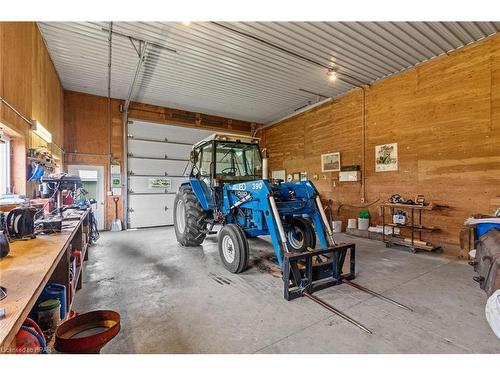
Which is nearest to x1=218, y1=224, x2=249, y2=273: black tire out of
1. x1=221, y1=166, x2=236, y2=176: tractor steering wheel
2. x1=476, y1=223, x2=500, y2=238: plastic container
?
x1=221, y1=166, x2=236, y2=176: tractor steering wheel

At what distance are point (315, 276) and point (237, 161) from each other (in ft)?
8.94

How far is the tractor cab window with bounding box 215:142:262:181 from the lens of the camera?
15.3ft

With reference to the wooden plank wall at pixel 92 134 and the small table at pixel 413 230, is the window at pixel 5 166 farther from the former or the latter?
the small table at pixel 413 230

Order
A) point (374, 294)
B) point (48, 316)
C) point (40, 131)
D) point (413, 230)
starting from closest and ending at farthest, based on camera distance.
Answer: point (48, 316)
point (374, 294)
point (40, 131)
point (413, 230)

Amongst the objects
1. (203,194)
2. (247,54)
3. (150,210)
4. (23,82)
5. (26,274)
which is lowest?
(150,210)

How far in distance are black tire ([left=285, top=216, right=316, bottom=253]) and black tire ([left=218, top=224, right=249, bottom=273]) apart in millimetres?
1000

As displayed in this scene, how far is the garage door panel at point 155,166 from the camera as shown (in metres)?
8.02

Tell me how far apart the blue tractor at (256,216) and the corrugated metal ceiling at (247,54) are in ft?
6.38

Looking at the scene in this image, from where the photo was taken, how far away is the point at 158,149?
8.41m

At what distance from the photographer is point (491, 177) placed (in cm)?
425

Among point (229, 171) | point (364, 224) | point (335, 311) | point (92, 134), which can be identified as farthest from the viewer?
point (92, 134)

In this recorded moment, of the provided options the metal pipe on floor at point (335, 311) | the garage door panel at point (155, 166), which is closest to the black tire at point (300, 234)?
the metal pipe on floor at point (335, 311)

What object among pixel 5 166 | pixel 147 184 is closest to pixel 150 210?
pixel 147 184

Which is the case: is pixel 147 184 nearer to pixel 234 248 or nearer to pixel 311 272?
pixel 234 248
